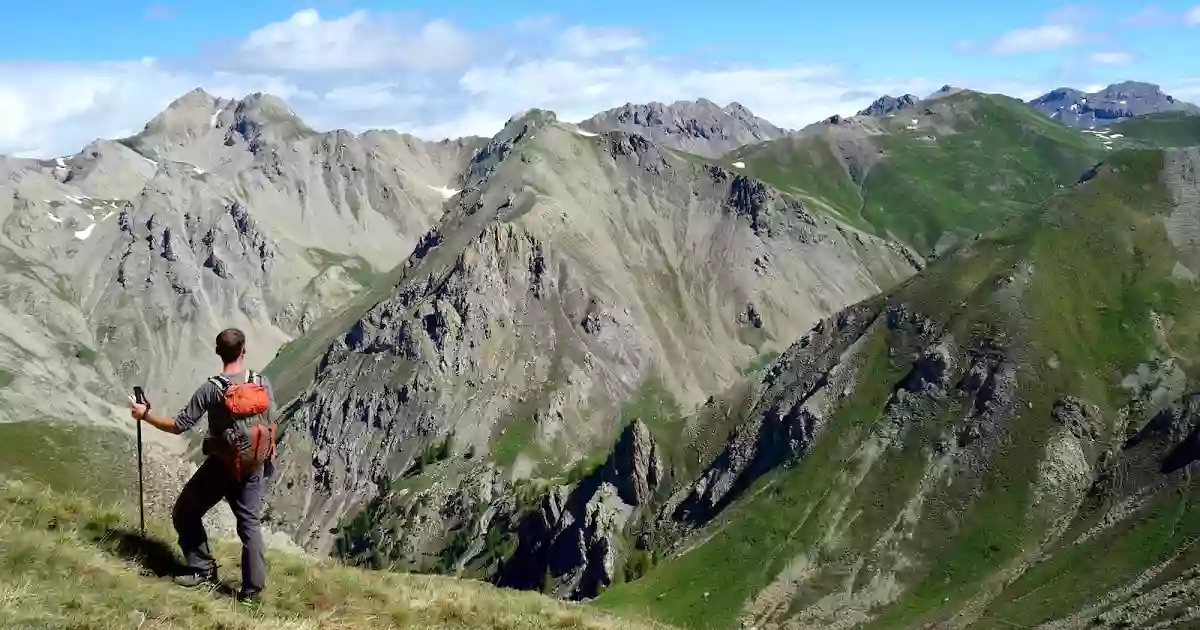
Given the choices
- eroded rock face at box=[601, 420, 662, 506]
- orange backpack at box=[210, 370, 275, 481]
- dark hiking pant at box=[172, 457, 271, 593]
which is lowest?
eroded rock face at box=[601, 420, 662, 506]

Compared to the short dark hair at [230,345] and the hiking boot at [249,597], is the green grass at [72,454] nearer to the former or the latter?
the hiking boot at [249,597]

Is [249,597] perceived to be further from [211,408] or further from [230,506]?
[211,408]

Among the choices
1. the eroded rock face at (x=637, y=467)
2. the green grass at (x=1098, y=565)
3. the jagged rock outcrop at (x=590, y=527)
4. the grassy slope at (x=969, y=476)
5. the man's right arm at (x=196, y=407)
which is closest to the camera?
the man's right arm at (x=196, y=407)

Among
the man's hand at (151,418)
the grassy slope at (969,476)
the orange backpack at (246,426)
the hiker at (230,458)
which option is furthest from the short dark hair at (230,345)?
the grassy slope at (969,476)

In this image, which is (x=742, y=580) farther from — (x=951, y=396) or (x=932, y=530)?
(x=951, y=396)

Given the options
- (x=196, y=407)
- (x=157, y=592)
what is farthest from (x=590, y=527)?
(x=196, y=407)

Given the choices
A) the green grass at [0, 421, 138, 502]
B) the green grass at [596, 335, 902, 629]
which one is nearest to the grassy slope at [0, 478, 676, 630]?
the green grass at [596, 335, 902, 629]

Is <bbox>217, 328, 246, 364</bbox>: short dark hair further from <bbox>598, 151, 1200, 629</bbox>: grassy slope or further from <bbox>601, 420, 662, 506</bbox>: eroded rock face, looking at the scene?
<bbox>601, 420, 662, 506</bbox>: eroded rock face

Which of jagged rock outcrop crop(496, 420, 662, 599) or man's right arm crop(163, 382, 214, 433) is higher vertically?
man's right arm crop(163, 382, 214, 433)
